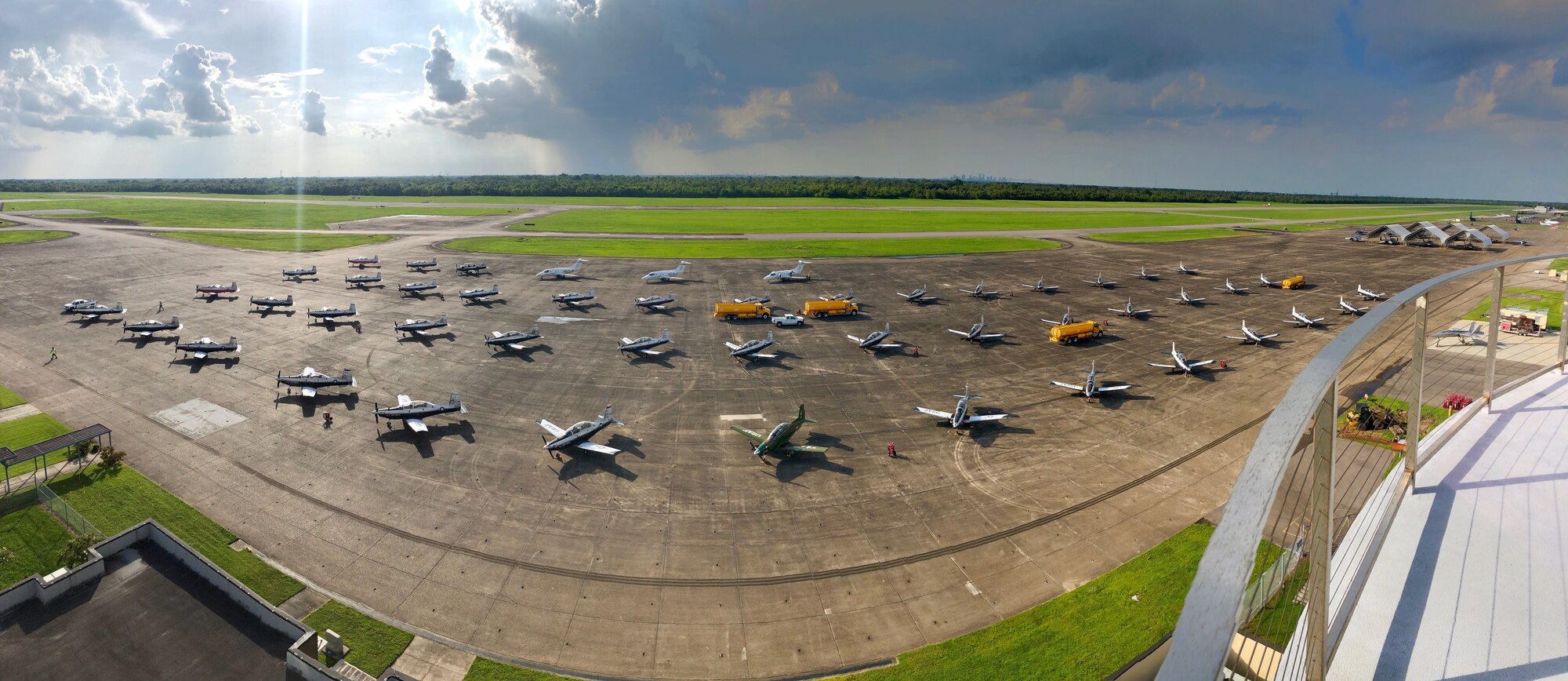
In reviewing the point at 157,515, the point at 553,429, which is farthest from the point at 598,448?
the point at 157,515

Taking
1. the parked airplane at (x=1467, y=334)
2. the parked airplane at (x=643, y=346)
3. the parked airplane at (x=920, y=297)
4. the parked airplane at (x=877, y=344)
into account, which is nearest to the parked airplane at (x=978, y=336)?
the parked airplane at (x=877, y=344)

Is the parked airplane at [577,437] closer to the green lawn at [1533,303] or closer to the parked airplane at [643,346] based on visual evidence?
the parked airplane at [643,346]

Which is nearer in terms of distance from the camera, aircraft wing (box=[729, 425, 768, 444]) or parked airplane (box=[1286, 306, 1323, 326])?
aircraft wing (box=[729, 425, 768, 444])

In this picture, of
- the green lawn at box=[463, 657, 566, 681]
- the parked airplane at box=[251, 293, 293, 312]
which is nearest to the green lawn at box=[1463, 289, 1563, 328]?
the green lawn at box=[463, 657, 566, 681]

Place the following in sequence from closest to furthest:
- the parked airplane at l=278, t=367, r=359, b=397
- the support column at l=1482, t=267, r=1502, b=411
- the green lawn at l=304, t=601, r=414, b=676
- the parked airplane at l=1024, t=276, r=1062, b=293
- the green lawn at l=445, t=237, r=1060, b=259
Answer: the support column at l=1482, t=267, r=1502, b=411
the green lawn at l=304, t=601, r=414, b=676
the parked airplane at l=278, t=367, r=359, b=397
the parked airplane at l=1024, t=276, r=1062, b=293
the green lawn at l=445, t=237, r=1060, b=259

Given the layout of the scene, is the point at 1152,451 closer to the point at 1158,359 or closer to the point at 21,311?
the point at 1158,359

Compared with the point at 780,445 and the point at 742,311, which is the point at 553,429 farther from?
the point at 742,311

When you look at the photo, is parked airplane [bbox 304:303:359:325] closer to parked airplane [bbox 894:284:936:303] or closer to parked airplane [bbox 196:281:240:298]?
parked airplane [bbox 196:281:240:298]
